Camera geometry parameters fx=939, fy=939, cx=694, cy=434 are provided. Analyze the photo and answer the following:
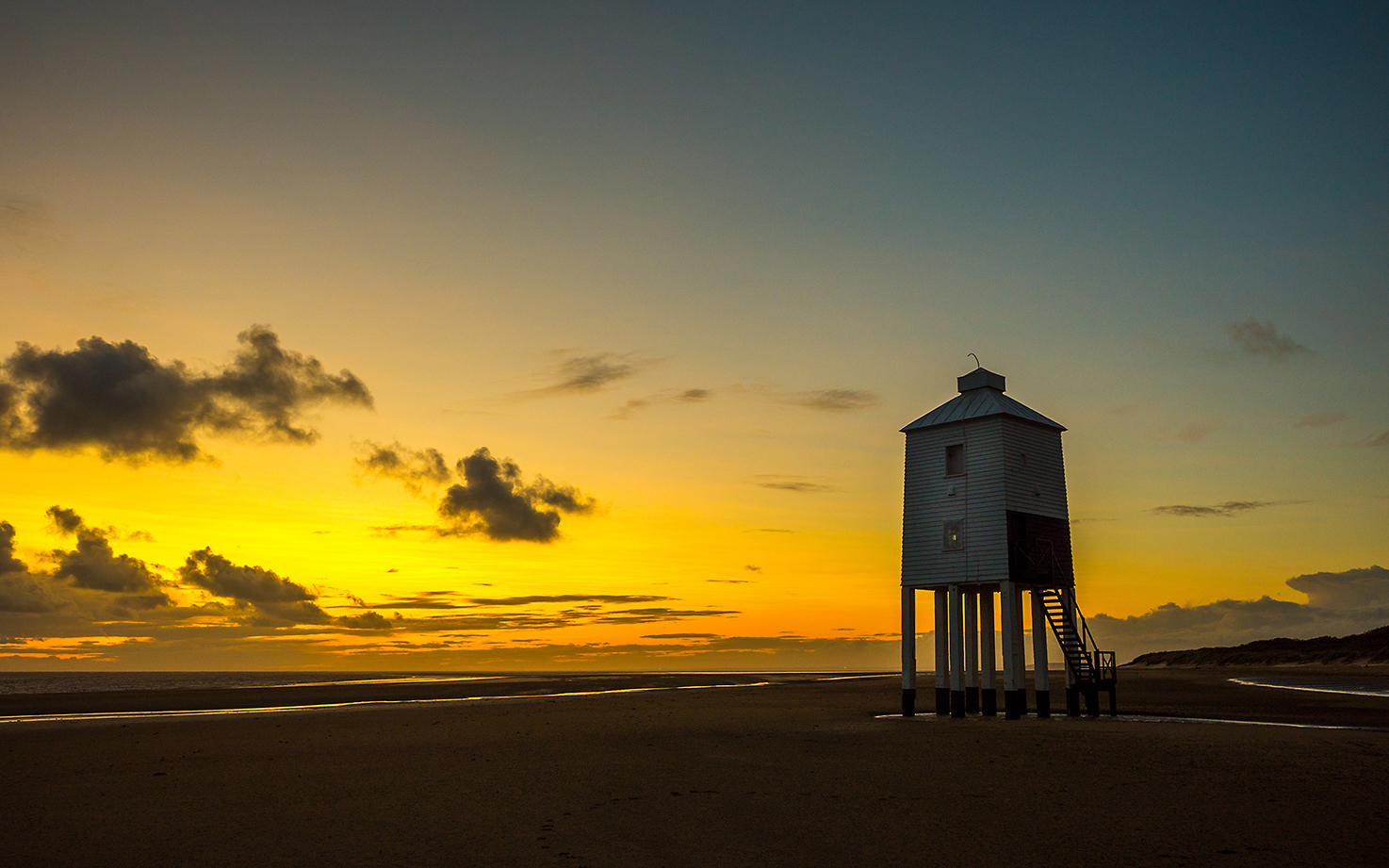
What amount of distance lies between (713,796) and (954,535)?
17.7 m

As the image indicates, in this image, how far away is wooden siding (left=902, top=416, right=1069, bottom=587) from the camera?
31.0 meters

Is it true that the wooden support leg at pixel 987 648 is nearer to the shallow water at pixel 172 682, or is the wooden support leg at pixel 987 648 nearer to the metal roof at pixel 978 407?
the metal roof at pixel 978 407

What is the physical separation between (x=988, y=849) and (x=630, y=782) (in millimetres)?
7905

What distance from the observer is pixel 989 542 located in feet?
102

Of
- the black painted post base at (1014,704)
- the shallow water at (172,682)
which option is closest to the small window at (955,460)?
the black painted post base at (1014,704)

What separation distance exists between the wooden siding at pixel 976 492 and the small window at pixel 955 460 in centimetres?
16

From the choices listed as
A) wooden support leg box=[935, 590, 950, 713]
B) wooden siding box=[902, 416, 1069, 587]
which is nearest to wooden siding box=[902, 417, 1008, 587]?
wooden siding box=[902, 416, 1069, 587]

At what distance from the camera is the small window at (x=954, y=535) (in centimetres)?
3178

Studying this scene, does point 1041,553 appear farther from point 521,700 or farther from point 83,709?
point 83,709

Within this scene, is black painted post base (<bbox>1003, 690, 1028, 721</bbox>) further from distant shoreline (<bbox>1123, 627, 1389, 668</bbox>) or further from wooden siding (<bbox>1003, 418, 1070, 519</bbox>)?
distant shoreline (<bbox>1123, 627, 1389, 668</bbox>)

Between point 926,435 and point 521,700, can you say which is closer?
point 926,435

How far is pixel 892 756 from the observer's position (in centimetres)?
2134

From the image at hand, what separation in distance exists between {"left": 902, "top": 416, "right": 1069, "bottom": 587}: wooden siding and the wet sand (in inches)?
209

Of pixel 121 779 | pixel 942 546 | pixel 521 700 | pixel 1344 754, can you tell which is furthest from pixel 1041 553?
pixel 521 700
